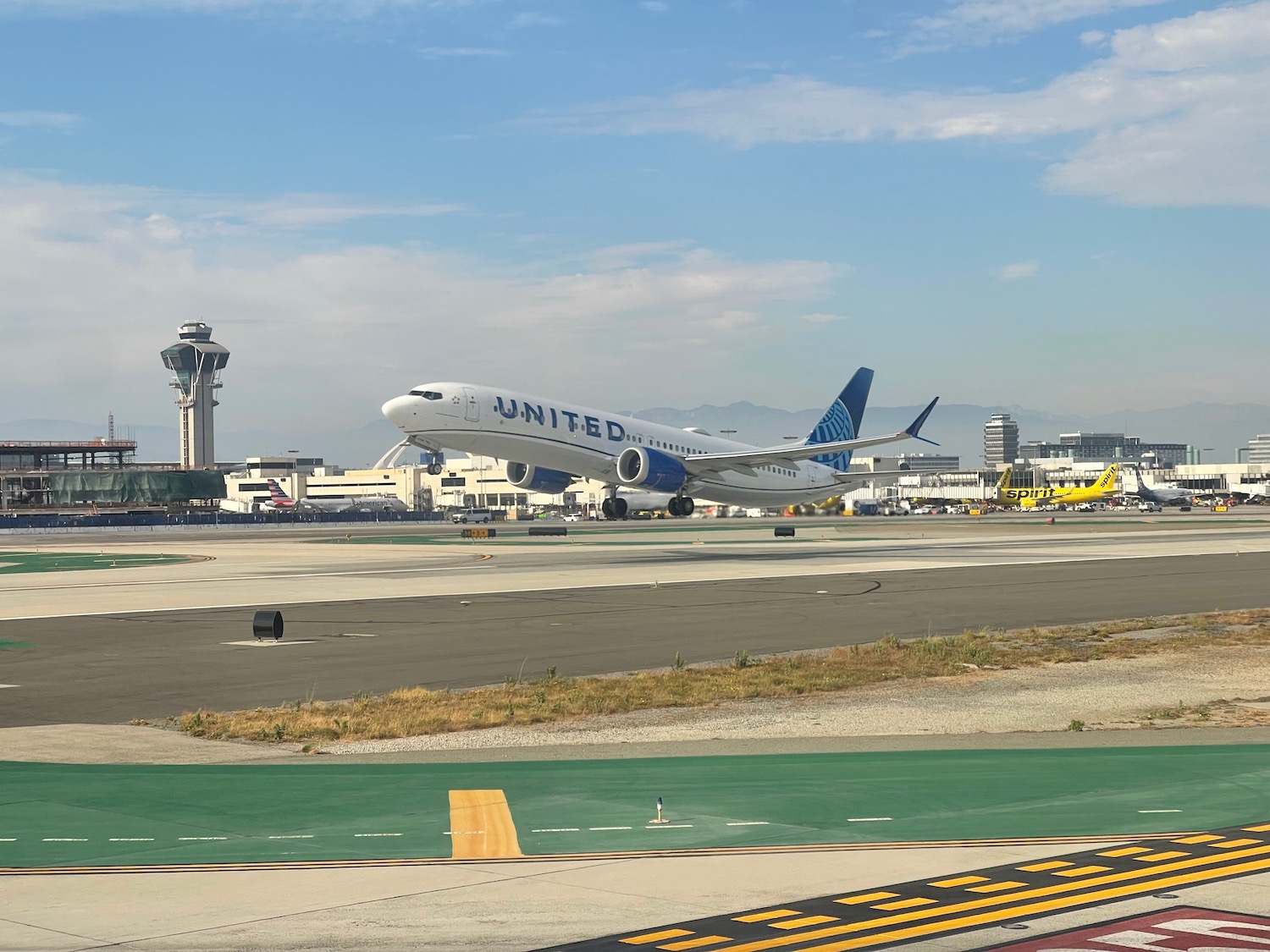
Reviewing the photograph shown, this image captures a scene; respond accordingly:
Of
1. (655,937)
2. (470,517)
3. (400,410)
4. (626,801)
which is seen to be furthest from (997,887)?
(470,517)

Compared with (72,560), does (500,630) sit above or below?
below

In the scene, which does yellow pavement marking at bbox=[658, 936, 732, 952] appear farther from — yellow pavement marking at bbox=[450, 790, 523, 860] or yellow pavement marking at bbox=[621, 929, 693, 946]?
yellow pavement marking at bbox=[450, 790, 523, 860]

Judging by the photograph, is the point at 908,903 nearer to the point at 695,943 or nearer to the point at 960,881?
the point at 960,881

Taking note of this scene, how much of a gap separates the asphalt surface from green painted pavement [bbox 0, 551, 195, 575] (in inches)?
1196

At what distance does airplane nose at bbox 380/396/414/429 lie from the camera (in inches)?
2552

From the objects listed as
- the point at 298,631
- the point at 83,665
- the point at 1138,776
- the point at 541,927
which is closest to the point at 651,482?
the point at 298,631

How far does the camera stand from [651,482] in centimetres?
7012

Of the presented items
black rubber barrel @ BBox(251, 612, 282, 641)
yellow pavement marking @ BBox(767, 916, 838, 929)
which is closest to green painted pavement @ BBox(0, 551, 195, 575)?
black rubber barrel @ BBox(251, 612, 282, 641)

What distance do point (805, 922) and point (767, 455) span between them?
69.3 meters

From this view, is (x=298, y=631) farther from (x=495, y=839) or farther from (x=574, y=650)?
(x=495, y=839)

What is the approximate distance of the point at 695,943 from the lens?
355 inches

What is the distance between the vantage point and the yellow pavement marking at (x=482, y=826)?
11.9 meters

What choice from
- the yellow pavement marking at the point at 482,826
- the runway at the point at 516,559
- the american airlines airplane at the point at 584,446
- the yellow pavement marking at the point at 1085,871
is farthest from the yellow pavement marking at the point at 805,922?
the american airlines airplane at the point at 584,446

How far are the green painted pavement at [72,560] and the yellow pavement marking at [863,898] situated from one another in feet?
195
